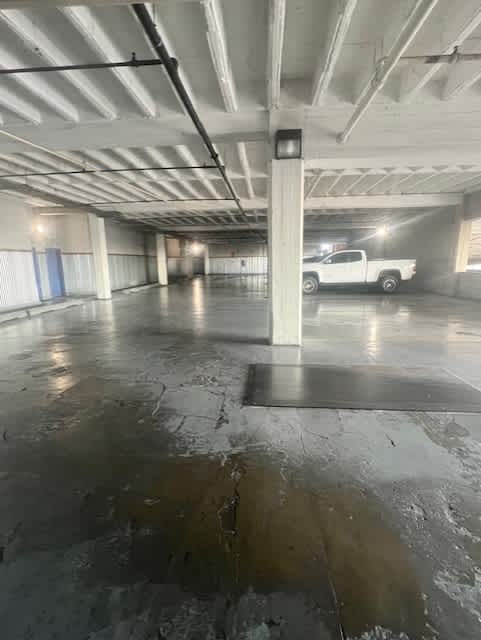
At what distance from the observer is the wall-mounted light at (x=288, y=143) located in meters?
4.64

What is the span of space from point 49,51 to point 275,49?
2.44 meters

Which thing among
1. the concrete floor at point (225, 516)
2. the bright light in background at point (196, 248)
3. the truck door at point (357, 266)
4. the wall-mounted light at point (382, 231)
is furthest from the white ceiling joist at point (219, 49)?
the bright light in background at point (196, 248)

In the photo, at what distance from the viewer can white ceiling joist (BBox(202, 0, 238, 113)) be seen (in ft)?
9.09

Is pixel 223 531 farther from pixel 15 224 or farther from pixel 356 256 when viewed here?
pixel 356 256

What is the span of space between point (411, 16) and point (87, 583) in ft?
14.3

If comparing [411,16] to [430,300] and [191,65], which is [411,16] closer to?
[191,65]

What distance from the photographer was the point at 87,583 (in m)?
1.46

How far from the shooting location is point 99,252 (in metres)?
11.9

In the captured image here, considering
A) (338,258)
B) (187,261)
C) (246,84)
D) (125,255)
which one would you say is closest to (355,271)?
(338,258)

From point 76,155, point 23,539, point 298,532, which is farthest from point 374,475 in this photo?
point 76,155

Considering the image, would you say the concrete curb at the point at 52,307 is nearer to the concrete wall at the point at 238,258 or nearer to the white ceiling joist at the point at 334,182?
the white ceiling joist at the point at 334,182

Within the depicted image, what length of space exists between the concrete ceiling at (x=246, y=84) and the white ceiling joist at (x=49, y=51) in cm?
1

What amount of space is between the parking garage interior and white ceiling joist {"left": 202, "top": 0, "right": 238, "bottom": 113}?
1.5 inches

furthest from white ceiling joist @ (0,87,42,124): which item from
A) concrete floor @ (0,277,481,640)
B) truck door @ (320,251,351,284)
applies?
truck door @ (320,251,351,284)
